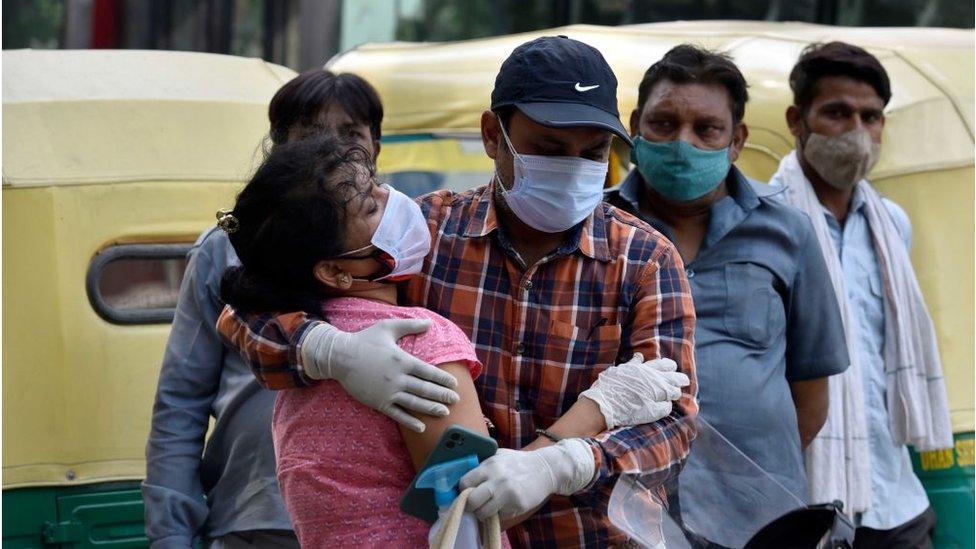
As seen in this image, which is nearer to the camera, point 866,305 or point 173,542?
point 173,542

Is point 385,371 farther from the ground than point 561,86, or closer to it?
closer to it

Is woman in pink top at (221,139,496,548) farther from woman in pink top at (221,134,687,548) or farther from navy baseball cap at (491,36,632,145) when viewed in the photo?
navy baseball cap at (491,36,632,145)

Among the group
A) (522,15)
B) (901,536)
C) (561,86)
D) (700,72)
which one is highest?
(561,86)

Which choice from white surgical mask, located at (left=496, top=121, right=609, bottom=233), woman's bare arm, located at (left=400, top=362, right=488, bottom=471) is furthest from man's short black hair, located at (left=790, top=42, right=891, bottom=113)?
woman's bare arm, located at (left=400, top=362, right=488, bottom=471)

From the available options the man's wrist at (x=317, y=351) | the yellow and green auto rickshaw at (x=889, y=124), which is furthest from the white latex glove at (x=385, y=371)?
the yellow and green auto rickshaw at (x=889, y=124)

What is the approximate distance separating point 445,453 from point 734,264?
4.53 feet

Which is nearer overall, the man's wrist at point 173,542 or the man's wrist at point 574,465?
the man's wrist at point 574,465

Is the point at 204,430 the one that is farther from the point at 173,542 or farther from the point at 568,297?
the point at 568,297

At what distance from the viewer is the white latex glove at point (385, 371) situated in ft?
6.58

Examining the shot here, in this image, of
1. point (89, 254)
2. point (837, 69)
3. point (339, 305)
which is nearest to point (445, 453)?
point (339, 305)

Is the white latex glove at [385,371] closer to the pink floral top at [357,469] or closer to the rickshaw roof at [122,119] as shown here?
the pink floral top at [357,469]

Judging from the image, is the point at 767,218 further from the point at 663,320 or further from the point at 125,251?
the point at 125,251

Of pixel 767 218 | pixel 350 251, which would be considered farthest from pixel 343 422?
pixel 767 218

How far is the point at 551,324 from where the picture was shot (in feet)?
7.36
